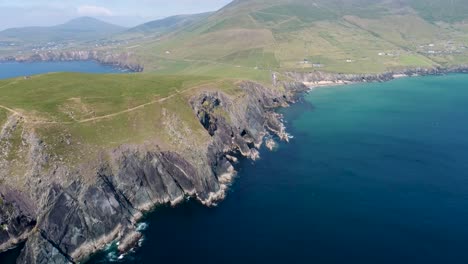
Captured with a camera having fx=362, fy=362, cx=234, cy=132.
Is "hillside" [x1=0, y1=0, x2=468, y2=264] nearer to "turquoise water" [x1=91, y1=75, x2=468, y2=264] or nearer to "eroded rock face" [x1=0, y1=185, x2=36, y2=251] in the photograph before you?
"eroded rock face" [x1=0, y1=185, x2=36, y2=251]

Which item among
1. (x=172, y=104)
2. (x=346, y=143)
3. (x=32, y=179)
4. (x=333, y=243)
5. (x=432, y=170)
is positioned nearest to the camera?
(x=333, y=243)

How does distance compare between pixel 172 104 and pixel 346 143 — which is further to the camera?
pixel 346 143

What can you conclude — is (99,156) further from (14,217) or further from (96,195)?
(14,217)

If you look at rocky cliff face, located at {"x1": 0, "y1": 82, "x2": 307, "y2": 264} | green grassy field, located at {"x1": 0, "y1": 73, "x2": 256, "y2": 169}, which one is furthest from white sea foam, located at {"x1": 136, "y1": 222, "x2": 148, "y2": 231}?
green grassy field, located at {"x1": 0, "y1": 73, "x2": 256, "y2": 169}

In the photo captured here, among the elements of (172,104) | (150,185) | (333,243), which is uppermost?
(172,104)

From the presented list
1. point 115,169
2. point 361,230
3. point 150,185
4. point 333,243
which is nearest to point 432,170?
point 361,230

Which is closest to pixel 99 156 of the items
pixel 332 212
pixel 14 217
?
pixel 14 217

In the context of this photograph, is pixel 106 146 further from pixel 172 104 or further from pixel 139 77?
pixel 139 77

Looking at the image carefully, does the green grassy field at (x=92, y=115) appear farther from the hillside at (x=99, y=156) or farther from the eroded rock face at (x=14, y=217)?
the eroded rock face at (x=14, y=217)
